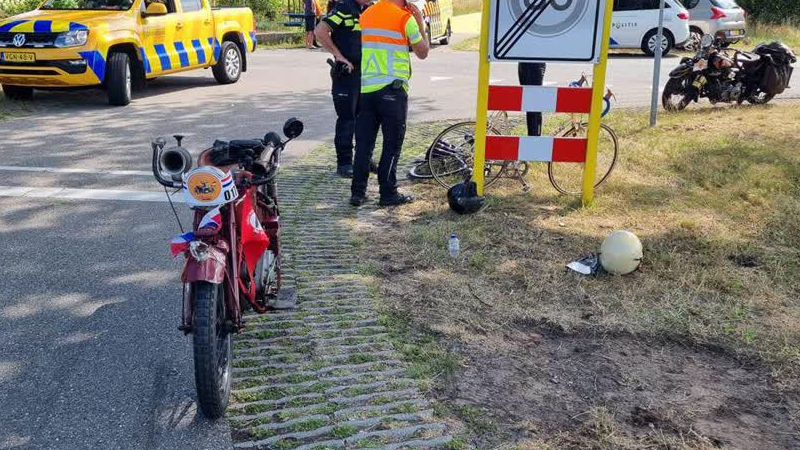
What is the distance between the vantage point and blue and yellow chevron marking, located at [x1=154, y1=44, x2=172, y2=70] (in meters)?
11.9

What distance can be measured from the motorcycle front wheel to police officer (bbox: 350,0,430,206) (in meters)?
6.30

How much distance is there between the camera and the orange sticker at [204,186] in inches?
128

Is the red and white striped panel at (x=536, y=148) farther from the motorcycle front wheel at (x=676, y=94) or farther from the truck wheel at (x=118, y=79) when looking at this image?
the truck wheel at (x=118, y=79)

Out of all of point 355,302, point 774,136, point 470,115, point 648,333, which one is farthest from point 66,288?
point 774,136

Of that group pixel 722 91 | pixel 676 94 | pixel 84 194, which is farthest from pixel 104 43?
pixel 722 91

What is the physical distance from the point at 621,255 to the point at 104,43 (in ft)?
28.6

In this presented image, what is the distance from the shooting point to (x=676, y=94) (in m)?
11.3

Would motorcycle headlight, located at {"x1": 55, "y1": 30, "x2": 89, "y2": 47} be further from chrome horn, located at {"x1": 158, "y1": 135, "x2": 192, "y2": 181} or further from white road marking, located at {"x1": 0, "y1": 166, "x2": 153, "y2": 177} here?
chrome horn, located at {"x1": 158, "y1": 135, "x2": 192, "y2": 181}

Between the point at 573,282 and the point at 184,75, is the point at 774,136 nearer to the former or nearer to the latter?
the point at 573,282

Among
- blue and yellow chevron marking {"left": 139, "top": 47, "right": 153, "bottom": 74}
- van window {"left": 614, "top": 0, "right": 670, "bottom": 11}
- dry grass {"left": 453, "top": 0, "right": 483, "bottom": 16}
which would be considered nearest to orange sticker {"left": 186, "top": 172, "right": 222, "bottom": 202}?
blue and yellow chevron marking {"left": 139, "top": 47, "right": 153, "bottom": 74}

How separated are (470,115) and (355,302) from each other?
22.9 feet

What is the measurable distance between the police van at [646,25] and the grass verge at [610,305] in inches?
493

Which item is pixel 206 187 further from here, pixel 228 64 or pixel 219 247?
pixel 228 64

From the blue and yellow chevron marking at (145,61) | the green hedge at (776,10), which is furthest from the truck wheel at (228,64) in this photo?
the green hedge at (776,10)
